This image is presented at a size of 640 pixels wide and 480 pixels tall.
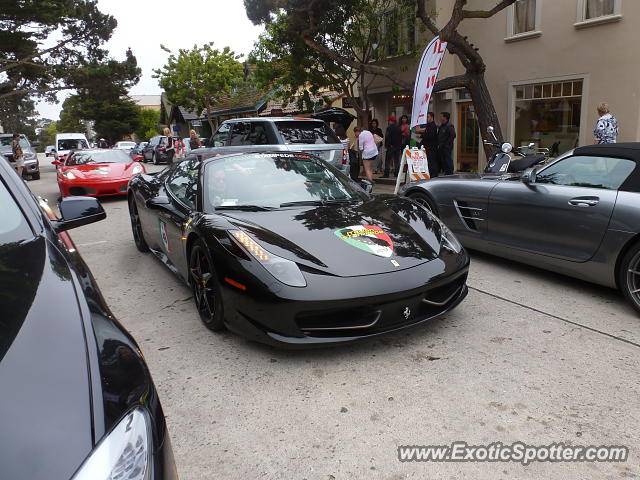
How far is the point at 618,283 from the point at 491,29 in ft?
39.1

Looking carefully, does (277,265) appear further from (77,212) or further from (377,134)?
(377,134)

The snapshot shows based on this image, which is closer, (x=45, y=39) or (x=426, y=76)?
(x=426, y=76)

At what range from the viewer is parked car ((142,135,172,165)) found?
26.7m

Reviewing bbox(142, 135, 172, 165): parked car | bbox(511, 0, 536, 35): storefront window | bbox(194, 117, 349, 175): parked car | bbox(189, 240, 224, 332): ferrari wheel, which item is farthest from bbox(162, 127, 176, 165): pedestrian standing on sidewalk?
bbox(511, 0, 536, 35): storefront window

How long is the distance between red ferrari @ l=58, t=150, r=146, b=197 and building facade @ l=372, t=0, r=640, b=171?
972 cm

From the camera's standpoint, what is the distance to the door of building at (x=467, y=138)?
15117 mm

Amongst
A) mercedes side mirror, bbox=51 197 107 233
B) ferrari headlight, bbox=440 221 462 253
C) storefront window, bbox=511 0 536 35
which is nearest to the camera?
mercedes side mirror, bbox=51 197 107 233

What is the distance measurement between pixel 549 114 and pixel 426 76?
16.6 ft

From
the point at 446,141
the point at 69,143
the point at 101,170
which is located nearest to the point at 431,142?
the point at 446,141

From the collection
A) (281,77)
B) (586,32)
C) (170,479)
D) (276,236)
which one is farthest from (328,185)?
(281,77)

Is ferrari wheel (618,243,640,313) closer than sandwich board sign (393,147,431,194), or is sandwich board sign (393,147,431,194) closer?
ferrari wheel (618,243,640,313)

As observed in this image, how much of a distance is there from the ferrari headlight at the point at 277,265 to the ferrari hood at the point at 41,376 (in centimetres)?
135

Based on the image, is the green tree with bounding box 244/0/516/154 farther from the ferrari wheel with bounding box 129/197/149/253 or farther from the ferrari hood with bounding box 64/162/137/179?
the ferrari wheel with bounding box 129/197/149/253

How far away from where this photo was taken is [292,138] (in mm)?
9305
